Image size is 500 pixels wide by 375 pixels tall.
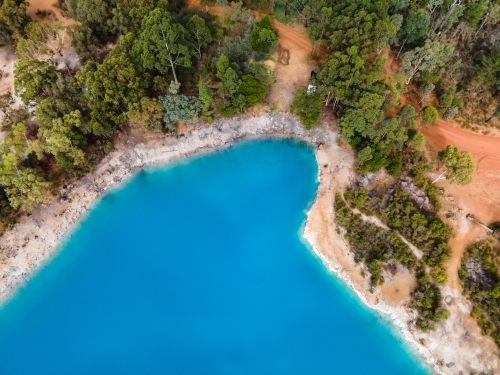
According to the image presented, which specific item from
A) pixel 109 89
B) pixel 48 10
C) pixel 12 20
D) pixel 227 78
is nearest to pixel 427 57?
pixel 227 78

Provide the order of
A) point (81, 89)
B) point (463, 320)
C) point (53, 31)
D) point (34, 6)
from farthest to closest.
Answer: point (34, 6) < point (53, 31) < point (81, 89) < point (463, 320)

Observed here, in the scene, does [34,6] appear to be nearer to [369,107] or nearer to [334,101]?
[334,101]

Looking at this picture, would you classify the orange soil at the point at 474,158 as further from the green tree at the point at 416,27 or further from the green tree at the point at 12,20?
the green tree at the point at 12,20

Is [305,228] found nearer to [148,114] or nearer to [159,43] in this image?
[148,114]

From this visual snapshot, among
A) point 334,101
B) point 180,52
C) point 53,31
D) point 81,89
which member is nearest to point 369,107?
point 334,101

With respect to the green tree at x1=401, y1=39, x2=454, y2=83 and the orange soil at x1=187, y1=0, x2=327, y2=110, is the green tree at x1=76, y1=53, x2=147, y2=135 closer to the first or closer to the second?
the orange soil at x1=187, y1=0, x2=327, y2=110
